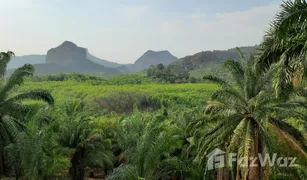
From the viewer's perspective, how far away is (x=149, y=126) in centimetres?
1703

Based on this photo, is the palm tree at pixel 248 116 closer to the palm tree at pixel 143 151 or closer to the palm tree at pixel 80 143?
the palm tree at pixel 143 151

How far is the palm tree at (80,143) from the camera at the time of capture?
72.8ft

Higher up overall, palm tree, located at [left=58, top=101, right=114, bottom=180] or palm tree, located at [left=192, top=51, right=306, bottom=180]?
palm tree, located at [left=192, top=51, right=306, bottom=180]

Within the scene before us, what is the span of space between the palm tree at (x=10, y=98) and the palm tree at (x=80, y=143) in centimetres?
487

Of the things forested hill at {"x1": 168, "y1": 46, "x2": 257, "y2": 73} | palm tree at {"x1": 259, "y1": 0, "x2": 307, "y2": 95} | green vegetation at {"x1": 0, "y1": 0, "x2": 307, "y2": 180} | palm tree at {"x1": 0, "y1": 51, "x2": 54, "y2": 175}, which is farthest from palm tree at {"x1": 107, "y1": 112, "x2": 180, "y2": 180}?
forested hill at {"x1": 168, "y1": 46, "x2": 257, "y2": 73}

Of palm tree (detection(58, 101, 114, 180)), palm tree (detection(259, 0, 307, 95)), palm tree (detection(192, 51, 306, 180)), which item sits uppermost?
palm tree (detection(259, 0, 307, 95))

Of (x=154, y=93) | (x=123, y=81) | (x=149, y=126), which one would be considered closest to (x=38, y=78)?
(x=123, y=81)

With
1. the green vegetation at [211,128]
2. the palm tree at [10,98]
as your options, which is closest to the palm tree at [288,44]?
the green vegetation at [211,128]

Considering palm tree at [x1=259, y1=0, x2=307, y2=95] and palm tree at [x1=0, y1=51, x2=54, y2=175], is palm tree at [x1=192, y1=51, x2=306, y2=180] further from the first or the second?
palm tree at [x1=0, y1=51, x2=54, y2=175]

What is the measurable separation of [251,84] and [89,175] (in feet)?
67.6

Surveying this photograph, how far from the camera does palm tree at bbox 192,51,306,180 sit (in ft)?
40.6

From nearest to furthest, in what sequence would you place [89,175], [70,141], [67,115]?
[70,141] < [67,115] < [89,175]

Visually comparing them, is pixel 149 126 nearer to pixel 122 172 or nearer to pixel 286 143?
pixel 122 172

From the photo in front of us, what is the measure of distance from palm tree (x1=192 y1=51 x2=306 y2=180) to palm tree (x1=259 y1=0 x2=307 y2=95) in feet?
5.94
